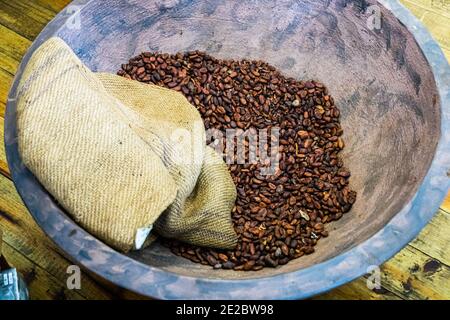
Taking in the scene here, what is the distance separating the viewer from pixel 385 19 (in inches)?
61.2

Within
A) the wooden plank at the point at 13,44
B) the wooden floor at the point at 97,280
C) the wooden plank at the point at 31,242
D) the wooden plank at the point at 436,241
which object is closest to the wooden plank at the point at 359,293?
the wooden floor at the point at 97,280

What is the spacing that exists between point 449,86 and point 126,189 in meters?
0.80

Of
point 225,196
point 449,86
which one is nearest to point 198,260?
point 225,196

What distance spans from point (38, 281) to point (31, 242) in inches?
5.3

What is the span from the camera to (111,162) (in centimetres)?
130

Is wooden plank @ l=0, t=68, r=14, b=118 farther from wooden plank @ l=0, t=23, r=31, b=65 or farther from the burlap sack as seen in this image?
the burlap sack

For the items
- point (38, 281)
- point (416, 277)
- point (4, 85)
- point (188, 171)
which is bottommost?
point (38, 281)

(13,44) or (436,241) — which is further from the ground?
(436,241)

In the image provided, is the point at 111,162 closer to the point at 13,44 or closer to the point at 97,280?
the point at 97,280

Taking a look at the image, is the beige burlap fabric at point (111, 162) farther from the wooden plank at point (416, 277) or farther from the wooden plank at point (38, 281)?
the wooden plank at point (416, 277)

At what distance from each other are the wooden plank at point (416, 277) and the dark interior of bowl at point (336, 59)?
1.03ft

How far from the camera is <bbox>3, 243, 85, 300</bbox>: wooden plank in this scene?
1618mm

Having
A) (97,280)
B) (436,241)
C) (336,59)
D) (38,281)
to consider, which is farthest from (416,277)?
(38,281)

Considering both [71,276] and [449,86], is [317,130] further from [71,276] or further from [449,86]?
[71,276]
